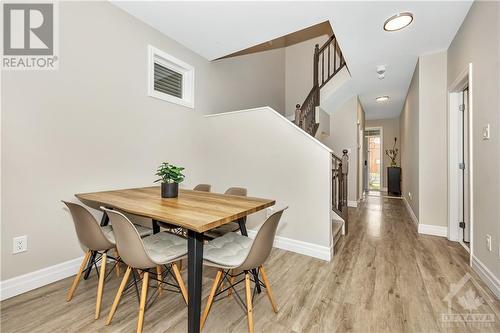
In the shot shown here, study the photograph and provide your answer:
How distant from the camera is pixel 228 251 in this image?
5.30ft

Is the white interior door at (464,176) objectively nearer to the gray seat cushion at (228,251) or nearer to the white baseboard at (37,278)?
the gray seat cushion at (228,251)

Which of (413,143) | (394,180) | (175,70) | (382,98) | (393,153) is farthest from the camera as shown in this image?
(393,153)

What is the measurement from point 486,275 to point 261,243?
229 cm

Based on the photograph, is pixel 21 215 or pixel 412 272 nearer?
pixel 21 215

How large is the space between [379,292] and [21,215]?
3.16 meters

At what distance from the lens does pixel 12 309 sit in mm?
1737

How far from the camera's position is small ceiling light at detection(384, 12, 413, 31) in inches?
101

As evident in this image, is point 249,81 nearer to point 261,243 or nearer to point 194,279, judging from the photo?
point 261,243

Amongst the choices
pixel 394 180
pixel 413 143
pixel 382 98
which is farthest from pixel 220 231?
pixel 394 180

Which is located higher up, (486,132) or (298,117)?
(298,117)

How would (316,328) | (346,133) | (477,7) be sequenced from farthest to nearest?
(346,133)
(477,7)
(316,328)

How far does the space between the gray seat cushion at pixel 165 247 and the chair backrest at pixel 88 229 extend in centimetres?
31

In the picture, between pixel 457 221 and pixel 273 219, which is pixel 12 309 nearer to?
pixel 273 219

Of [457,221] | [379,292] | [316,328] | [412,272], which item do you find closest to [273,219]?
[316,328]
